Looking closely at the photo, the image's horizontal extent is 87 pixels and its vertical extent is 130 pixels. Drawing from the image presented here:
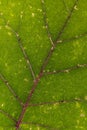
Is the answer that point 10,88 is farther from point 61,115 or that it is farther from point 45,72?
point 61,115

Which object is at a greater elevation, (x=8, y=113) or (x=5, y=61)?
(x=5, y=61)

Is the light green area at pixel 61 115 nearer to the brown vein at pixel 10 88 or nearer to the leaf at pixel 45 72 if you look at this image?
the leaf at pixel 45 72

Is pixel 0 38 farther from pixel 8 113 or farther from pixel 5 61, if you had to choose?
pixel 8 113

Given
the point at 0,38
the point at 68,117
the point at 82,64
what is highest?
the point at 0,38

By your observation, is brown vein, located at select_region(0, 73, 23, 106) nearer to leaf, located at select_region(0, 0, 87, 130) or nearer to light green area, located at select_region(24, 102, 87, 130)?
leaf, located at select_region(0, 0, 87, 130)

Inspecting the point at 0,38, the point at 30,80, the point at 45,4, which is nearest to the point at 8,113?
the point at 30,80

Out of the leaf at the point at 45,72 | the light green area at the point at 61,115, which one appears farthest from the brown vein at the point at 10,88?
the light green area at the point at 61,115

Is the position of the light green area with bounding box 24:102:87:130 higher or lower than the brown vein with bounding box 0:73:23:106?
lower

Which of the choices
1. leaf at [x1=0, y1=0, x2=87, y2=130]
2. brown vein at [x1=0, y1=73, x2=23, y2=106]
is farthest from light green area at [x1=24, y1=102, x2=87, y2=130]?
brown vein at [x1=0, y1=73, x2=23, y2=106]
